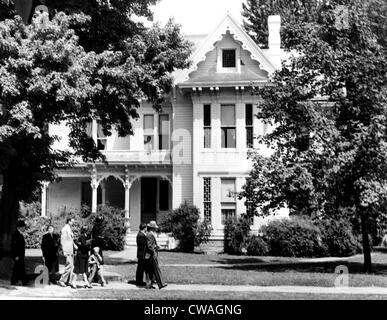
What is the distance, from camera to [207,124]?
31.8 meters

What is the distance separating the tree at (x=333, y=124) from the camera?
1775 cm

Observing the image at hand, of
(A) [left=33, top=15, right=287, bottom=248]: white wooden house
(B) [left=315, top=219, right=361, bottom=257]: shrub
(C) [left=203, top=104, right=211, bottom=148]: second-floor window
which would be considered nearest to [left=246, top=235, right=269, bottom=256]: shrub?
(A) [left=33, top=15, right=287, bottom=248]: white wooden house

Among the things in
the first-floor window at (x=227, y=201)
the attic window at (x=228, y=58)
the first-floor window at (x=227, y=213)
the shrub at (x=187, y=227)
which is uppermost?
the attic window at (x=228, y=58)

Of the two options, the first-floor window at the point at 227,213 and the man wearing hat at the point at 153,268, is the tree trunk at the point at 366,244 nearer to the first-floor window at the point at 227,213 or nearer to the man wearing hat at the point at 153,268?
the man wearing hat at the point at 153,268

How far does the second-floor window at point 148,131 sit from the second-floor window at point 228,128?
4.44 meters

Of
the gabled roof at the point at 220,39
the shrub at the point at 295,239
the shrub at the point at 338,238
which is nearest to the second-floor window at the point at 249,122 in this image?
the gabled roof at the point at 220,39

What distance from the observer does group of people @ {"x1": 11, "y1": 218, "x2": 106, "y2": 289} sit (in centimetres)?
1496

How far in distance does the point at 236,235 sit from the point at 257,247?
1.33m

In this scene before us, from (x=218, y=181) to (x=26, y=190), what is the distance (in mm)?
14675

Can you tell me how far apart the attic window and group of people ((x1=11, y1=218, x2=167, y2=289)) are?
18.1 m

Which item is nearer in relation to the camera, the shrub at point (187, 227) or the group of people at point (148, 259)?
the group of people at point (148, 259)

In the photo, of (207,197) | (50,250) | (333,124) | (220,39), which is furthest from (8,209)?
(220,39)
